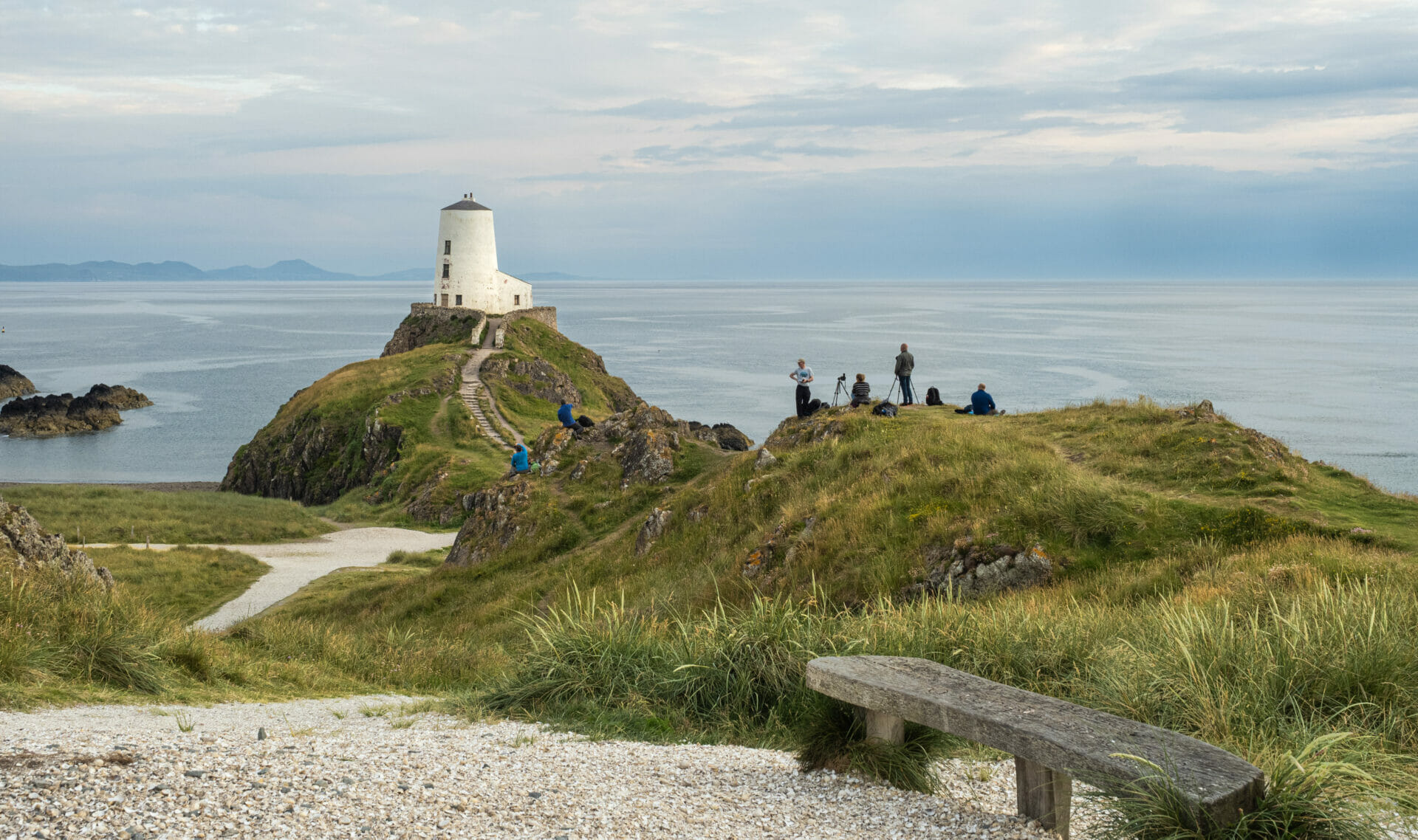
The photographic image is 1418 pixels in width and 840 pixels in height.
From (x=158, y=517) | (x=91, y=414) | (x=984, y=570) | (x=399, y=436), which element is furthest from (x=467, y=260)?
(x=984, y=570)

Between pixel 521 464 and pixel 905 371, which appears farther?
pixel 521 464

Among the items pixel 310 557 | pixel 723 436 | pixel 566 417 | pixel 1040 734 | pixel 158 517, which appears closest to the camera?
pixel 1040 734

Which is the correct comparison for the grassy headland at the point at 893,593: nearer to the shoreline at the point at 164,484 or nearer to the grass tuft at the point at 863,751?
the grass tuft at the point at 863,751

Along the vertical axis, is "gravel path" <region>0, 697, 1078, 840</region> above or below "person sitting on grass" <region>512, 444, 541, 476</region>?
above

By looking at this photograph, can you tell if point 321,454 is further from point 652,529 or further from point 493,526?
point 652,529

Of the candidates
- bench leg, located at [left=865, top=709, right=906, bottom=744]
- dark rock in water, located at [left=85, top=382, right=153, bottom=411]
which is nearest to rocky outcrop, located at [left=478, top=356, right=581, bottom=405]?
dark rock in water, located at [left=85, top=382, right=153, bottom=411]

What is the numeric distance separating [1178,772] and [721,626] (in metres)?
4.64

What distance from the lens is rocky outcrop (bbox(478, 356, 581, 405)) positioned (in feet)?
218

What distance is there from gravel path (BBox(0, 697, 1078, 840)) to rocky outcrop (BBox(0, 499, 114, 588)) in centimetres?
823

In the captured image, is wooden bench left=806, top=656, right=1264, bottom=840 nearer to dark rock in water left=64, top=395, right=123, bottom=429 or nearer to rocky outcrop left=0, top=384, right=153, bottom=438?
rocky outcrop left=0, top=384, right=153, bottom=438

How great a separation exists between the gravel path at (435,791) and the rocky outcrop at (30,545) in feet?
27.0

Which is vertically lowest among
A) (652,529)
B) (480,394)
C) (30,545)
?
(480,394)

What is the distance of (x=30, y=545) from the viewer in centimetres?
1523

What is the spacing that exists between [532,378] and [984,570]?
5707cm
